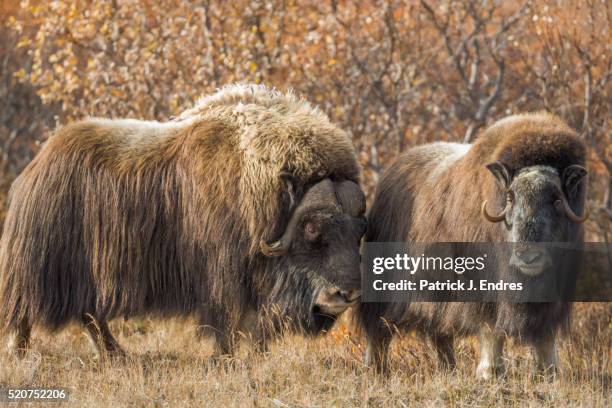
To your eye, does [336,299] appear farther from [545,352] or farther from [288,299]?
[545,352]

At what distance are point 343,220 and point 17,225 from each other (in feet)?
5.84

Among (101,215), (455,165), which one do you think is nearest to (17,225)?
(101,215)

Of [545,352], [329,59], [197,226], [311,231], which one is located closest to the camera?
[545,352]

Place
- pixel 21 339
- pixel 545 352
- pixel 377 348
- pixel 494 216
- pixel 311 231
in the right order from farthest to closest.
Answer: pixel 21 339 < pixel 377 348 < pixel 311 231 < pixel 545 352 < pixel 494 216

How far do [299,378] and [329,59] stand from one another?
5.09m

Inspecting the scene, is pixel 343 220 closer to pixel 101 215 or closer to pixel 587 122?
pixel 101 215

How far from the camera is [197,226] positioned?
5.28m

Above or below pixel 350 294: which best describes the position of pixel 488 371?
below

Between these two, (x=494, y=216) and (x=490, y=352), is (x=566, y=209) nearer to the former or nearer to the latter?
(x=494, y=216)

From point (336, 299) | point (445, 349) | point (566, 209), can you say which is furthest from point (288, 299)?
point (566, 209)

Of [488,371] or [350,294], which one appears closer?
[488,371]

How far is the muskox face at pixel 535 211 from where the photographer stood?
4.54m

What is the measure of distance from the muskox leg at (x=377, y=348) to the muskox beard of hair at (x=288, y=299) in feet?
1.14

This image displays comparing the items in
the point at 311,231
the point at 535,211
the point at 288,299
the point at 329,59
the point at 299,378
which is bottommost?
the point at 299,378
